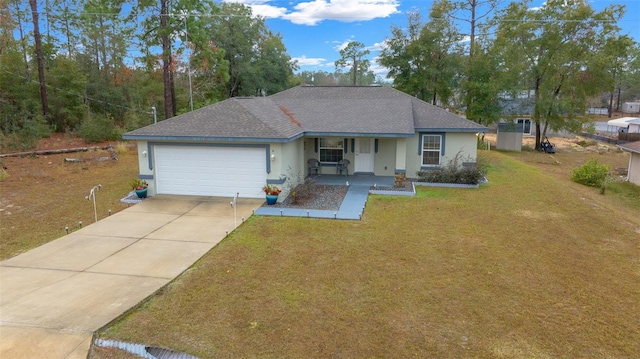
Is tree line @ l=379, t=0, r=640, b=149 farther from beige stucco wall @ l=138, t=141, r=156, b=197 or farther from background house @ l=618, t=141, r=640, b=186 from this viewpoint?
beige stucco wall @ l=138, t=141, r=156, b=197

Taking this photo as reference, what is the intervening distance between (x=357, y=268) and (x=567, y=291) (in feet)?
12.5

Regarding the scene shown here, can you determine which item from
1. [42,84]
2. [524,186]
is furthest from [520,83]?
[42,84]

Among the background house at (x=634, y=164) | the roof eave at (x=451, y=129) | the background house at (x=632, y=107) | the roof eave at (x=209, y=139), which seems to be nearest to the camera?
the roof eave at (x=209, y=139)

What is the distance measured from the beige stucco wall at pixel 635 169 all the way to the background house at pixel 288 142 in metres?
9.11

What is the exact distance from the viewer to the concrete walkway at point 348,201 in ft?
38.2

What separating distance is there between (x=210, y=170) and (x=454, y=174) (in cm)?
917

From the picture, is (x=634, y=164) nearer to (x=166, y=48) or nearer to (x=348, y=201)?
(x=348, y=201)

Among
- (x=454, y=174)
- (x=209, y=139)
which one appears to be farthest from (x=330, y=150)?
(x=209, y=139)

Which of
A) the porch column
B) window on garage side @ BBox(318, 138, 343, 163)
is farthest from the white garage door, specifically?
the porch column

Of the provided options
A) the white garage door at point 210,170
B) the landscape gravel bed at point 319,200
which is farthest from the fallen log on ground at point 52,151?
the landscape gravel bed at point 319,200

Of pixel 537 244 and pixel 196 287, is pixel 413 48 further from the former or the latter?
pixel 196 287

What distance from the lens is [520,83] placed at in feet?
102

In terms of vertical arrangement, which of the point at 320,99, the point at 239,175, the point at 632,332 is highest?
the point at 320,99

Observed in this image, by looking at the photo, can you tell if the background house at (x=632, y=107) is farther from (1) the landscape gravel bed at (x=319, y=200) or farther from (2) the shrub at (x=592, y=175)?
(1) the landscape gravel bed at (x=319, y=200)
